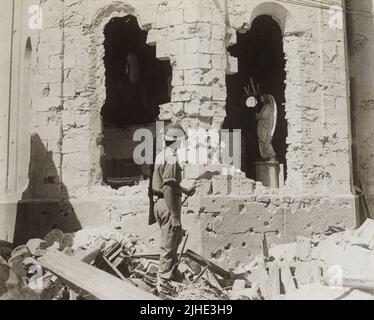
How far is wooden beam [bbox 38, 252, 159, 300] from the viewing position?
5564mm

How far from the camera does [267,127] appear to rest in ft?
34.5

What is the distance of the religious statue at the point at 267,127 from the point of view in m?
10.4

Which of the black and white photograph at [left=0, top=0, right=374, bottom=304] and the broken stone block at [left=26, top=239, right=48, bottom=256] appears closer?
the black and white photograph at [left=0, top=0, right=374, bottom=304]

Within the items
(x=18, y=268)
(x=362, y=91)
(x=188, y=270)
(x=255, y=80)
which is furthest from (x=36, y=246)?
(x=362, y=91)

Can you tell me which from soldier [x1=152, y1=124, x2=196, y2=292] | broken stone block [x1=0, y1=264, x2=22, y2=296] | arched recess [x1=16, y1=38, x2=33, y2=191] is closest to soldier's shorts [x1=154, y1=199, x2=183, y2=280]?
soldier [x1=152, y1=124, x2=196, y2=292]

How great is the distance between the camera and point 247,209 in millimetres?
8750

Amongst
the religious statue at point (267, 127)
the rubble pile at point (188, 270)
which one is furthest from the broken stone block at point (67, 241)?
the religious statue at point (267, 127)

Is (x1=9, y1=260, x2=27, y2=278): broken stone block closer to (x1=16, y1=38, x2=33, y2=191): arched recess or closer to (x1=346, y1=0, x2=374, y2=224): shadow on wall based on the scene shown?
(x1=16, y1=38, x2=33, y2=191): arched recess

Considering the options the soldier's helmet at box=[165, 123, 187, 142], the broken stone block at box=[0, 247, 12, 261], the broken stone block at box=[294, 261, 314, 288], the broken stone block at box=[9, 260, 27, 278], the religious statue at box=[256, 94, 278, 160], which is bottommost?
the broken stone block at box=[294, 261, 314, 288]

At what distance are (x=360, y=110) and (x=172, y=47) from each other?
5.44m

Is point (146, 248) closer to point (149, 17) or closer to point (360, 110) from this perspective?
point (149, 17)

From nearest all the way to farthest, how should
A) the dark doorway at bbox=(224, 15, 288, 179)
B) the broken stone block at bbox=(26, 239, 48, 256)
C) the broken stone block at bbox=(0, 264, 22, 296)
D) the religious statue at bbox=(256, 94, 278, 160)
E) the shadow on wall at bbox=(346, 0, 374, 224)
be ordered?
the broken stone block at bbox=(0, 264, 22, 296) → the broken stone block at bbox=(26, 239, 48, 256) → the religious statue at bbox=(256, 94, 278, 160) → the shadow on wall at bbox=(346, 0, 374, 224) → the dark doorway at bbox=(224, 15, 288, 179)

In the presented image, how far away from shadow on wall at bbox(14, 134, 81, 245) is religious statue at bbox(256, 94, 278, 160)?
404 cm

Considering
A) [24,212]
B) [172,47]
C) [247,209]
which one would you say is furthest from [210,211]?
[24,212]
